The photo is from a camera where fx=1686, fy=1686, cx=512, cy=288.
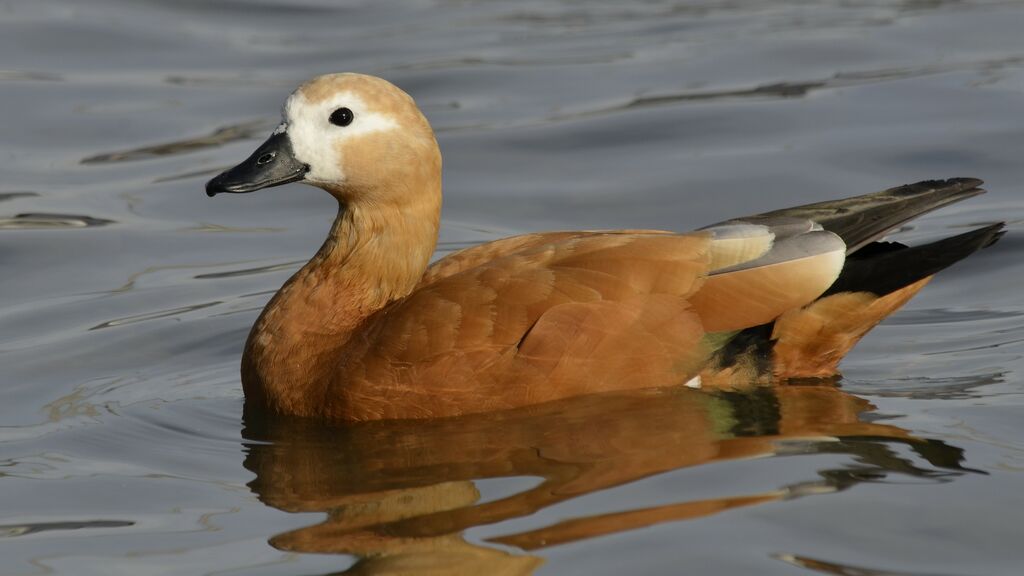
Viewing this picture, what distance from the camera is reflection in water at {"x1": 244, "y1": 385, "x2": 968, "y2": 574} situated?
542 cm

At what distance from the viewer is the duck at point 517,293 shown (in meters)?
6.57

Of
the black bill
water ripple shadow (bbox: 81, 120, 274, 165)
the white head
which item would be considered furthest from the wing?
water ripple shadow (bbox: 81, 120, 274, 165)


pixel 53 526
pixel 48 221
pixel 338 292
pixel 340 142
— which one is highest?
pixel 340 142

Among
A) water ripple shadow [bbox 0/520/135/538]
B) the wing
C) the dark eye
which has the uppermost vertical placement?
the dark eye

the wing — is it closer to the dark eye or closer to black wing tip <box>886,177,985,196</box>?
black wing tip <box>886,177,985,196</box>

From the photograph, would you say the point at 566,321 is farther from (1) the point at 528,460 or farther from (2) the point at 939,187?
(2) the point at 939,187

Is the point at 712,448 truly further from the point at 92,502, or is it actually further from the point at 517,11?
the point at 517,11

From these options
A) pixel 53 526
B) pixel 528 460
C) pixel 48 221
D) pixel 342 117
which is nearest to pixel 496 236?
pixel 48 221

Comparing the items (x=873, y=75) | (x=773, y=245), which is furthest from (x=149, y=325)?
(x=873, y=75)

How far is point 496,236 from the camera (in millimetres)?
9859

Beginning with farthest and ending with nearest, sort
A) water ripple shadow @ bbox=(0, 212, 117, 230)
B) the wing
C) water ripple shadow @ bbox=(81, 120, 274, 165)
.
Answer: water ripple shadow @ bbox=(81, 120, 274, 165), water ripple shadow @ bbox=(0, 212, 117, 230), the wing

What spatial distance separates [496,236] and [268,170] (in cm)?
308

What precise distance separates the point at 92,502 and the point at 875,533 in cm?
276

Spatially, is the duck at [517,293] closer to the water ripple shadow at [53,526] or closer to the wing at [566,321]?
the wing at [566,321]
